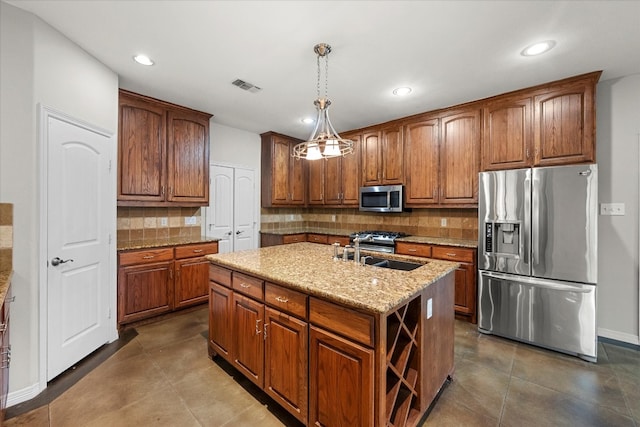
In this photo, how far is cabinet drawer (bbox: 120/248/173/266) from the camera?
9.66 ft

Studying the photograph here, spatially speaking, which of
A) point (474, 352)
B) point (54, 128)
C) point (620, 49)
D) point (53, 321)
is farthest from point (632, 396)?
point (54, 128)

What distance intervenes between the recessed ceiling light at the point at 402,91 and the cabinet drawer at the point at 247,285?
2519 millimetres

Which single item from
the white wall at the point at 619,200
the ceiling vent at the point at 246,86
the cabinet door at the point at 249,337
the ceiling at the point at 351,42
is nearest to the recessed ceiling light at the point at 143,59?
the ceiling at the point at 351,42

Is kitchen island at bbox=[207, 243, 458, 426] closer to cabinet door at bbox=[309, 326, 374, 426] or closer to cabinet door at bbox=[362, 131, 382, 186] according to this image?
A: cabinet door at bbox=[309, 326, 374, 426]

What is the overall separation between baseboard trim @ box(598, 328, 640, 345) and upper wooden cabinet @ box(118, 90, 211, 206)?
481 centimetres

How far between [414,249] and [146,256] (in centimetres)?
320

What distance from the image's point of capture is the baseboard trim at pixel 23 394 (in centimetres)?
182

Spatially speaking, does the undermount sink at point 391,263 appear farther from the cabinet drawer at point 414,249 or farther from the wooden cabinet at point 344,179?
the wooden cabinet at point 344,179

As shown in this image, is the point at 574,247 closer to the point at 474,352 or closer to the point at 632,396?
the point at 632,396

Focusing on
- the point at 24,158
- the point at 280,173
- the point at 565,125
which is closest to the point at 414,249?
the point at 565,125

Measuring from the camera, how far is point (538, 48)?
221 cm

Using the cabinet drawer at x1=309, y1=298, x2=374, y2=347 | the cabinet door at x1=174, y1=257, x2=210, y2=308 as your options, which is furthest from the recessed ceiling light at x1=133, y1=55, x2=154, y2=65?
the cabinet drawer at x1=309, y1=298, x2=374, y2=347

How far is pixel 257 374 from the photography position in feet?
6.22

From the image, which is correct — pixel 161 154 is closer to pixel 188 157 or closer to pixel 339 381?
pixel 188 157
